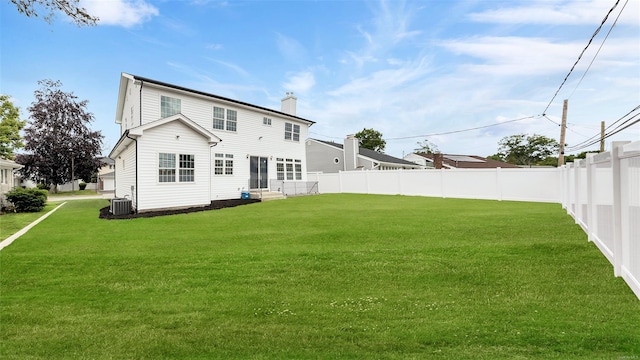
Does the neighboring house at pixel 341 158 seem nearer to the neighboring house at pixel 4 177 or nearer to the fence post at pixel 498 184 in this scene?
the fence post at pixel 498 184

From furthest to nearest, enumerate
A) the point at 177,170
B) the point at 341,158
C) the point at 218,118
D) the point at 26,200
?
the point at 341,158, the point at 218,118, the point at 26,200, the point at 177,170

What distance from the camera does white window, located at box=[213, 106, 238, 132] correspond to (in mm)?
18875

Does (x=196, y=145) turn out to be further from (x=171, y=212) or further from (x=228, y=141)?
(x=228, y=141)

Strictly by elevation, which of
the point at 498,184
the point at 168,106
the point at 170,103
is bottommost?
the point at 498,184

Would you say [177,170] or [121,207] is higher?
[177,170]

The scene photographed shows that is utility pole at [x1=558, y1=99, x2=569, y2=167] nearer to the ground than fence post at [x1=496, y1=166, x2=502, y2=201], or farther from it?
farther from it

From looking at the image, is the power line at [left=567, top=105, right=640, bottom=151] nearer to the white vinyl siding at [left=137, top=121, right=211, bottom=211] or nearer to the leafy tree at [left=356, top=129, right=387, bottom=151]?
the white vinyl siding at [left=137, top=121, right=211, bottom=211]

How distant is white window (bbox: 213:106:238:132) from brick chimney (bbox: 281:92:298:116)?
580 cm

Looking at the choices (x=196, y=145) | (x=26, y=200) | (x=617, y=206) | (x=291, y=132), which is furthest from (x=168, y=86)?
(x=617, y=206)

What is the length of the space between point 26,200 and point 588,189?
68.3ft

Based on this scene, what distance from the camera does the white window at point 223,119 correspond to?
18.9 metres

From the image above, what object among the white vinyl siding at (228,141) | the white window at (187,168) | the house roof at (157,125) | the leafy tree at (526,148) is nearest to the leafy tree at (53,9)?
the house roof at (157,125)

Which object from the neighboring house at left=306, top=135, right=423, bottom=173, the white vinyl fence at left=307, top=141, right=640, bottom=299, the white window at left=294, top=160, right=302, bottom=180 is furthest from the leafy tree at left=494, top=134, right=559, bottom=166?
the white window at left=294, top=160, right=302, bottom=180

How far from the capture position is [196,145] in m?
15.3
